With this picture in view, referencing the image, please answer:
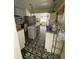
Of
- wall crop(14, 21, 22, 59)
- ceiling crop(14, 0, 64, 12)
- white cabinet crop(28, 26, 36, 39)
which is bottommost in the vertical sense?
wall crop(14, 21, 22, 59)

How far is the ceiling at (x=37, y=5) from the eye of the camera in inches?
36.8

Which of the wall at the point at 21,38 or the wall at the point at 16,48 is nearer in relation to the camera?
the wall at the point at 16,48

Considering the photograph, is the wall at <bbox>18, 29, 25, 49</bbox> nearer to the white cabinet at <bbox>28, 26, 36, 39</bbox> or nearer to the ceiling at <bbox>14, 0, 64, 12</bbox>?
the white cabinet at <bbox>28, 26, 36, 39</bbox>

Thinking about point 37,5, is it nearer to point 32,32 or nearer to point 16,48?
point 32,32

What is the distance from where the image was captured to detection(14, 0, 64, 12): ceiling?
0.94 m

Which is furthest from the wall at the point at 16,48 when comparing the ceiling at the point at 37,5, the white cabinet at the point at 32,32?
the ceiling at the point at 37,5

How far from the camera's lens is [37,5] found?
3.13ft

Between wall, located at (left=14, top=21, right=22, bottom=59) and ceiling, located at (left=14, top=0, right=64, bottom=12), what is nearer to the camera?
wall, located at (left=14, top=21, right=22, bottom=59)

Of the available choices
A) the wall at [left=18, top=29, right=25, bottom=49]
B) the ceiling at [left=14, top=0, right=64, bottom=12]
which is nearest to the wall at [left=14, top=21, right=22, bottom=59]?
the wall at [left=18, top=29, right=25, bottom=49]

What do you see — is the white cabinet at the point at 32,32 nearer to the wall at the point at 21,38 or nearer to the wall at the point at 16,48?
the wall at the point at 21,38
